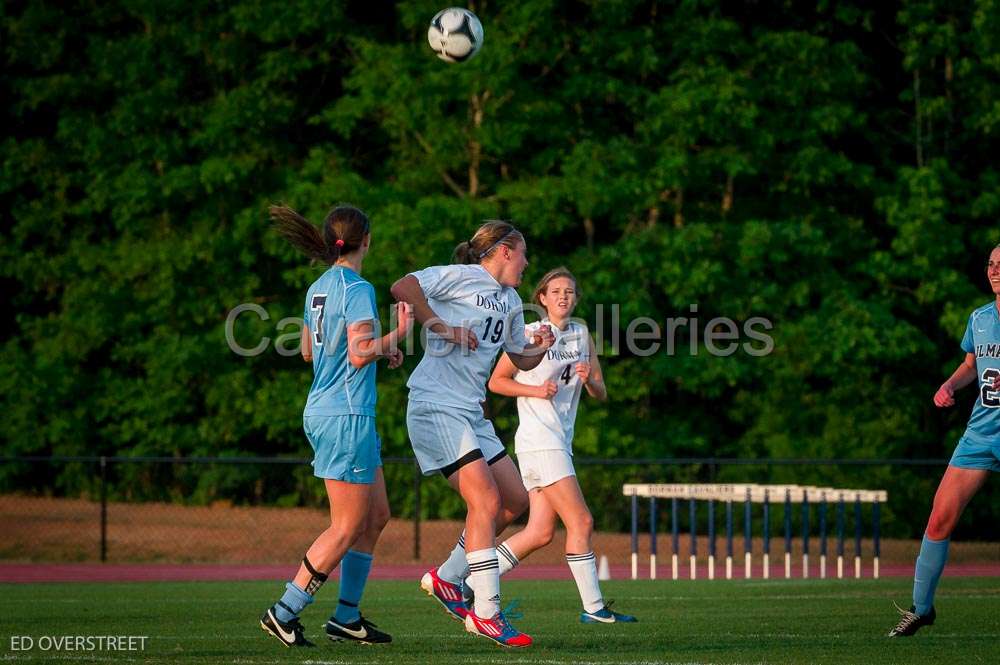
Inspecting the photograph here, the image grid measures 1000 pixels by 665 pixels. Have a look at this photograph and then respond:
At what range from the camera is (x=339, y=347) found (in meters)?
7.39

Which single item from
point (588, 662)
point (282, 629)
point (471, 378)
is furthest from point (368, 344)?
point (588, 662)

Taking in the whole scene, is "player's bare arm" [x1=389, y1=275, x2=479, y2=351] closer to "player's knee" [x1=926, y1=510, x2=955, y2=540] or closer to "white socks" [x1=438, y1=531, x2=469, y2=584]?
"white socks" [x1=438, y1=531, x2=469, y2=584]

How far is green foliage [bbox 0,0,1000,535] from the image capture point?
23.9 metres

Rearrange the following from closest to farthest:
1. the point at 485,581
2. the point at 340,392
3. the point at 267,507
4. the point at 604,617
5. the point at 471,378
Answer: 1. the point at 340,392
2. the point at 485,581
3. the point at 471,378
4. the point at 604,617
5. the point at 267,507

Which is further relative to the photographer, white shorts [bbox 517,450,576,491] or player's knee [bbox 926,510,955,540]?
white shorts [bbox 517,450,576,491]

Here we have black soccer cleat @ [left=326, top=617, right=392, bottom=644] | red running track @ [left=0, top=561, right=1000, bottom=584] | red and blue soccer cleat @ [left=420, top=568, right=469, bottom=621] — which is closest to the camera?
black soccer cleat @ [left=326, top=617, right=392, bottom=644]

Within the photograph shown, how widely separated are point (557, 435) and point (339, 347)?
231 cm

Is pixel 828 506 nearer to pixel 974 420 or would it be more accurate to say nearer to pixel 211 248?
pixel 211 248

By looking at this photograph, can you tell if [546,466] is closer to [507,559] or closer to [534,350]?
[507,559]

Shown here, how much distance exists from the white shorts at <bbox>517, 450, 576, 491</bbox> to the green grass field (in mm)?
920

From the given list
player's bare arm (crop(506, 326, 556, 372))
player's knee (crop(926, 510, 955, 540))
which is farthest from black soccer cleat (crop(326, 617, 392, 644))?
player's knee (crop(926, 510, 955, 540))

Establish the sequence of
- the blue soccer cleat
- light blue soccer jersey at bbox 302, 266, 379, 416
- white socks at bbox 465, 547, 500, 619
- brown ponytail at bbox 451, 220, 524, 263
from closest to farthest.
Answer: light blue soccer jersey at bbox 302, 266, 379, 416 → white socks at bbox 465, 547, 500, 619 → brown ponytail at bbox 451, 220, 524, 263 → the blue soccer cleat

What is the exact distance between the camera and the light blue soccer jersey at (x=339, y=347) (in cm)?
733

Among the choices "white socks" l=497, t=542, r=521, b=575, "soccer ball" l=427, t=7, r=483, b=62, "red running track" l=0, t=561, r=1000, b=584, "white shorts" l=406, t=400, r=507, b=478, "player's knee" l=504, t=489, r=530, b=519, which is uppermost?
"soccer ball" l=427, t=7, r=483, b=62
